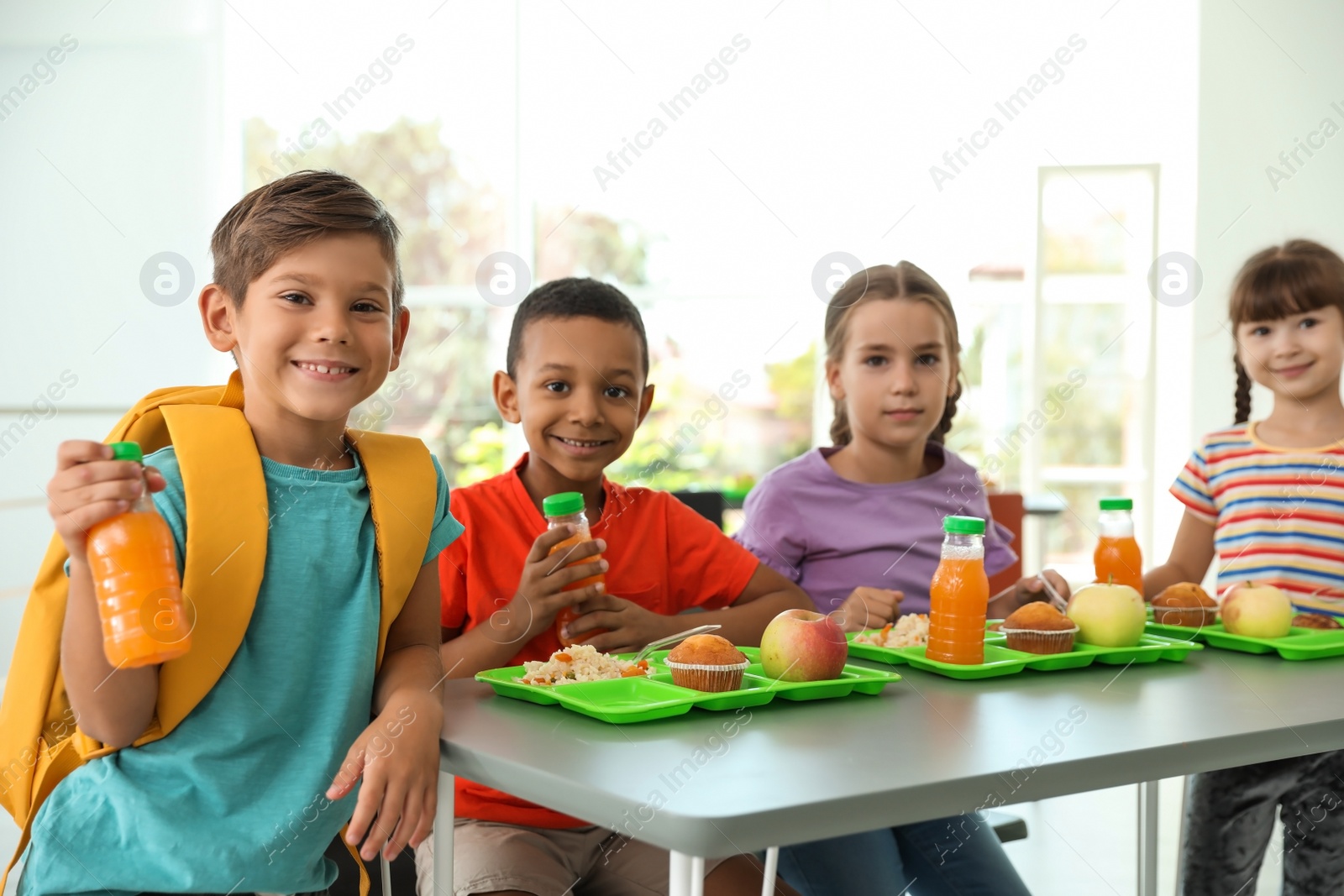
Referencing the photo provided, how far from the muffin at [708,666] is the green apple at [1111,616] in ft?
1.71

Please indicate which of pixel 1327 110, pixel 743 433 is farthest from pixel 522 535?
pixel 1327 110

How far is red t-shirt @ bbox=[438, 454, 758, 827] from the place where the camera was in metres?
1.58

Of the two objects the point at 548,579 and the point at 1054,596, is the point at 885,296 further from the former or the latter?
the point at 548,579

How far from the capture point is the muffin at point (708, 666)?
3.67 feet

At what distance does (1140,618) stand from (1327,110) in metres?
5.40

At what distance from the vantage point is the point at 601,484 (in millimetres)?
1803

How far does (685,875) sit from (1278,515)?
138 cm

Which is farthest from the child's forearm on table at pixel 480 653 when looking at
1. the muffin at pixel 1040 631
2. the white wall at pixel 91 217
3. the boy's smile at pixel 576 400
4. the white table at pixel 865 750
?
the white wall at pixel 91 217

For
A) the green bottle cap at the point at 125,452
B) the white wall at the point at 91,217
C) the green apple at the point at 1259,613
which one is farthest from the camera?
the white wall at the point at 91,217

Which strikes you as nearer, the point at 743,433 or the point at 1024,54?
the point at 1024,54

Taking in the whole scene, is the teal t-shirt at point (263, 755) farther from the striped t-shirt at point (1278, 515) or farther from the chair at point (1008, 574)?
the striped t-shirt at point (1278, 515)

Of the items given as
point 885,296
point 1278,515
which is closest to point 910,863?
point 1278,515

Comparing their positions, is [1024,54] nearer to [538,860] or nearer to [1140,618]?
[1140,618]

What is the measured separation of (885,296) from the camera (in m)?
2.02
